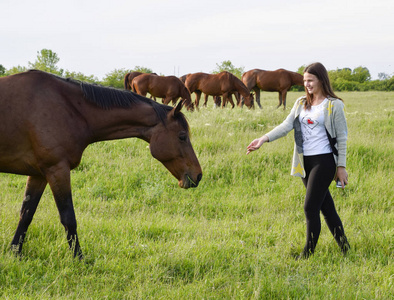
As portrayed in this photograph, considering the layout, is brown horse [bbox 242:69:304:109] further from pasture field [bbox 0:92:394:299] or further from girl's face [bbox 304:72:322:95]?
girl's face [bbox 304:72:322:95]

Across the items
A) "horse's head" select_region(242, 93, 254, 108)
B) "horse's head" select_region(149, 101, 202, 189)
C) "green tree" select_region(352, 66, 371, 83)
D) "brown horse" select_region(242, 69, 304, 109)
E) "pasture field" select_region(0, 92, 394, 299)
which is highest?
"green tree" select_region(352, 66, 371, 83)

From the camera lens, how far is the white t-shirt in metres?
3.67

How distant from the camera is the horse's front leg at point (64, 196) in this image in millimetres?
3363

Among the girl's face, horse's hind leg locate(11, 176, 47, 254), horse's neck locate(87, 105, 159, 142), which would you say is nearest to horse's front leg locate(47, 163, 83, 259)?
horse's hind leg locate(11, 176, 47, 254)

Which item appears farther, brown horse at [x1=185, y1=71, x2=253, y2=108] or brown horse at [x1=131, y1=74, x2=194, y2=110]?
brown horse at [x1=185, y1=71, x2=253, y2=108]

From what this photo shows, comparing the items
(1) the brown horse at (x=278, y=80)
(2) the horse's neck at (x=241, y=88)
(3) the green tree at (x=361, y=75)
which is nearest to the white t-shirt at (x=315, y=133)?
(2) the horse's neck at (x=241, y=88)

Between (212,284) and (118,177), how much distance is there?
3.45 m

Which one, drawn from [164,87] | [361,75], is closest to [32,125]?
[164,87]

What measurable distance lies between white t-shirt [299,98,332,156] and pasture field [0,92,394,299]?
3.74ft

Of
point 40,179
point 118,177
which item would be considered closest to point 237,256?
point 40,179

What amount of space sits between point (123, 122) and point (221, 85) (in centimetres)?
1434

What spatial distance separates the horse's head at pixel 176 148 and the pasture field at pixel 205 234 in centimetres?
74

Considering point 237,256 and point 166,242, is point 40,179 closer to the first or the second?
point 166,242

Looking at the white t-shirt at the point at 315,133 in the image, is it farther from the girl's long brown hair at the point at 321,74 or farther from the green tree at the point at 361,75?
the green tree at the point at 361,75
